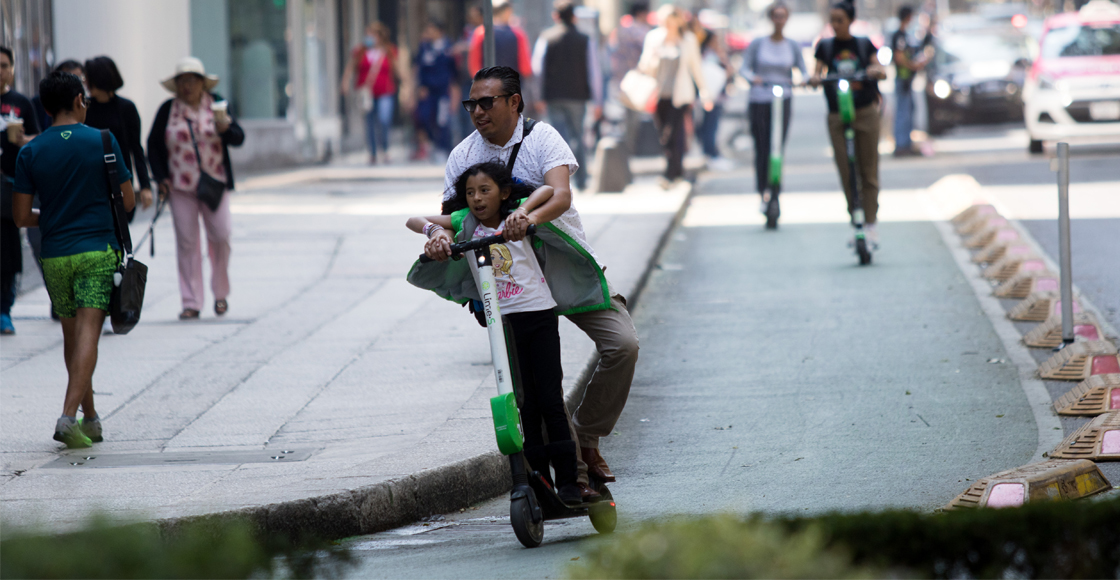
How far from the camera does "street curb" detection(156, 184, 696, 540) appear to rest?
201 inches

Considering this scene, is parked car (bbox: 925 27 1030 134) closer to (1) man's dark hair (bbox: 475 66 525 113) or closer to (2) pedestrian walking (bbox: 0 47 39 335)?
(2) pedestrian walking (bbox: 0 47 39 335)

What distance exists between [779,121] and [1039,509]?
10.4 metres

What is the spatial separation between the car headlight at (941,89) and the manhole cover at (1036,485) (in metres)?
21.1

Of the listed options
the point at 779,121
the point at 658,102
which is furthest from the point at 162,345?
the point at 658,102

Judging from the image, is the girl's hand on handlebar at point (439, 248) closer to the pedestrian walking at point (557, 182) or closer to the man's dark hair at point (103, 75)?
the pedestrian walking at point (557, 182)

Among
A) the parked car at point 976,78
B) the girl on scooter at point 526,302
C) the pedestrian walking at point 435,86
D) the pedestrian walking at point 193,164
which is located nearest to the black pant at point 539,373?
the girl on scooter at point 526,302

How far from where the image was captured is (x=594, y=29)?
82.8ft

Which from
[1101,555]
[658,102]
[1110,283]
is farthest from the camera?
[658,102]

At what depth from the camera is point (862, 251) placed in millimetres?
11406

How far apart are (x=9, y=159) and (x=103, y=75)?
31.0 inches

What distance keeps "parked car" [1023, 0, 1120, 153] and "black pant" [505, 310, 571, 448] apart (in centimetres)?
1741

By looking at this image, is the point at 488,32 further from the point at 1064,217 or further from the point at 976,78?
the point at 976,78

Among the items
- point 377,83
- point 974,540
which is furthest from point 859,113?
point 377,83

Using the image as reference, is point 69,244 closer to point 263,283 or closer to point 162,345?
point 162,345
